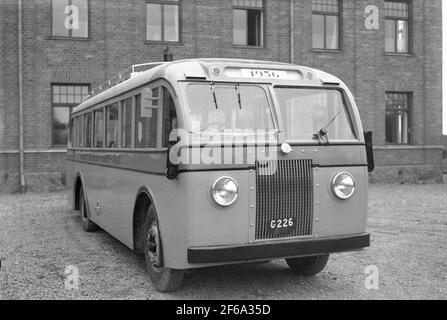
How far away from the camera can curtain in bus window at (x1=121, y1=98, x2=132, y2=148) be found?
664cm

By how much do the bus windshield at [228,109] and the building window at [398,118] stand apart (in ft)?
55.8

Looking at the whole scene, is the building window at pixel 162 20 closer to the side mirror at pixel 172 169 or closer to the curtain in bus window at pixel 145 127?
the curtain in bus window at pixel 145 127

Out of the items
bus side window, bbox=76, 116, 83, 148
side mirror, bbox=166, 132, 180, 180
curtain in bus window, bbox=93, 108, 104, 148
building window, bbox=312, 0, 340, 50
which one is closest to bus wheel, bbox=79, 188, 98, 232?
bus side window, bbox=76, 116, 83, 148

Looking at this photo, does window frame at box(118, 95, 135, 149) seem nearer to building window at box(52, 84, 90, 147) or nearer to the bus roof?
the bus roof

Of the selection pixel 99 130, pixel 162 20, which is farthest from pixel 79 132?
pixel 162 20

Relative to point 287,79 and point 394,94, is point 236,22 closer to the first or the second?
point 394,94

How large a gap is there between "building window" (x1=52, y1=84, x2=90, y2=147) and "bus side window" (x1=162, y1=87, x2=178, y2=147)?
13209 mm

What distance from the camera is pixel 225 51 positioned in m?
19.1

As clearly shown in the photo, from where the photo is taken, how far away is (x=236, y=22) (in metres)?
19.6

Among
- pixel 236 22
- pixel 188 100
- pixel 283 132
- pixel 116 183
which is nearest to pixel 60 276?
pixel 116 183


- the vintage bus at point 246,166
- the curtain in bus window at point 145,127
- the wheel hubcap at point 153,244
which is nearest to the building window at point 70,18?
the curtain in bus window at point 145,127

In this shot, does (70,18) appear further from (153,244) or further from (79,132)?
(153,244)

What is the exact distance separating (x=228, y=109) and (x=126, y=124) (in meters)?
2.00

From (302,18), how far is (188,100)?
15984mm
